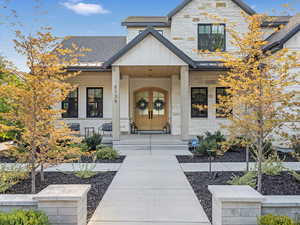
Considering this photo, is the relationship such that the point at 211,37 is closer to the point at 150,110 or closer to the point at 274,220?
the point at 150,110

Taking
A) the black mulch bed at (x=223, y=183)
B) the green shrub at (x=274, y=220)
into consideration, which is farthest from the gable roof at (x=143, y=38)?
the green shrub at (x=274, y=220)

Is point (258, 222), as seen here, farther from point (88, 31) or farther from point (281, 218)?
point (88, 31)

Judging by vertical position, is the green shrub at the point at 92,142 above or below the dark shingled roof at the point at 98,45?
below

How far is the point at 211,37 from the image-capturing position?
14.8 meters

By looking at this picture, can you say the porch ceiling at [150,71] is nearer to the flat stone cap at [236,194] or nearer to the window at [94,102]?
the window at [94,102]

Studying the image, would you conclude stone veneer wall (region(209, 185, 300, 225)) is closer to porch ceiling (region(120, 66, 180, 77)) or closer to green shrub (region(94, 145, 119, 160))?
green shrub (region(94, 145, 119, 160))

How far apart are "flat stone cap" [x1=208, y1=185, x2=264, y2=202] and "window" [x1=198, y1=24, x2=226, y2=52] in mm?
A: 11756

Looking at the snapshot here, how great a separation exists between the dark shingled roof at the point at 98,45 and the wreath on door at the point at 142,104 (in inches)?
127

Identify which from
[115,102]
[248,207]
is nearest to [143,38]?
[115,102]

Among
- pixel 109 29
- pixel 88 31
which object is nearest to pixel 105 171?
pixel 88 31

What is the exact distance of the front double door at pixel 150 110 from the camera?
16312 millimetres

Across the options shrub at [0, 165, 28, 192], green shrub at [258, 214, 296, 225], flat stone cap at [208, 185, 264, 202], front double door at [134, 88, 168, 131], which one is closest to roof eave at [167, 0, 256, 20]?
front double door at [134, 88, 168, 131]

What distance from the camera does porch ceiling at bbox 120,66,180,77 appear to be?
12.5 metres

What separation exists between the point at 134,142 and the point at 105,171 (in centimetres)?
413
